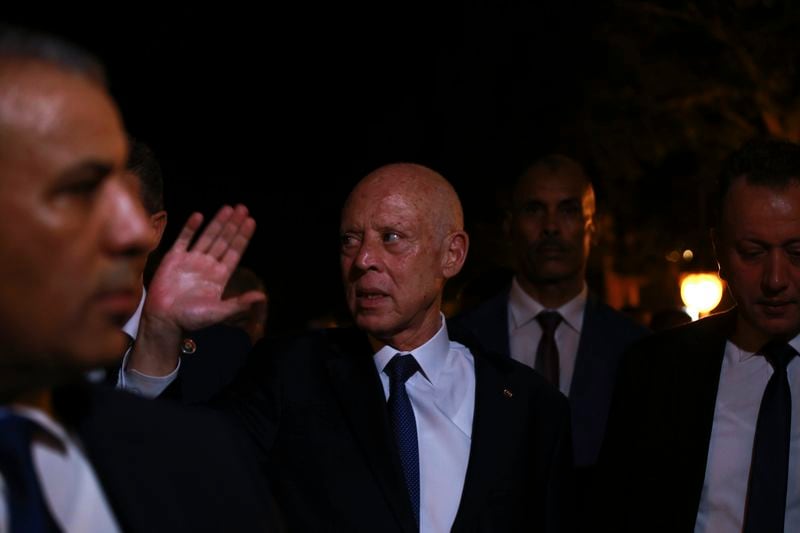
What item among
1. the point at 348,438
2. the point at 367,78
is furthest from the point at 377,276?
the point at 367,78

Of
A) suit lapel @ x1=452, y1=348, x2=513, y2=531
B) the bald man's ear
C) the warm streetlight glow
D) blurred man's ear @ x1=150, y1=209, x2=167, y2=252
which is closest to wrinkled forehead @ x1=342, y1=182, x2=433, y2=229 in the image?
the bald man's ear

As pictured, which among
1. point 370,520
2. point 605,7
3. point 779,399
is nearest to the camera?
point 370,520

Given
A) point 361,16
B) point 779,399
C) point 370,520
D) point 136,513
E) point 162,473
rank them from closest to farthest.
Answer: point 136,513, point 162,473, point 370,520, point 779,399, point 361,16

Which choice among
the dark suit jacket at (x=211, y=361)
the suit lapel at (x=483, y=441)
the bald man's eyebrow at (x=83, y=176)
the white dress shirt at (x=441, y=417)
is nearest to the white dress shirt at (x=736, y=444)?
the suit lapel at (x=483, y=441)

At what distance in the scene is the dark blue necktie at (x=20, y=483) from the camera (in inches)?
70.1

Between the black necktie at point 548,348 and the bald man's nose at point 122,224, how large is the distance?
155 inches

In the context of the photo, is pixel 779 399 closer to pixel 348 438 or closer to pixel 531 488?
pixel 531 488

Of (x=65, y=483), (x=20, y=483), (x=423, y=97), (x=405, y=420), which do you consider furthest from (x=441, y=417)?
(x=423, y=97)

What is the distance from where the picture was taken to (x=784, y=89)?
15422 mm

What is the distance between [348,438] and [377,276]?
0.59m

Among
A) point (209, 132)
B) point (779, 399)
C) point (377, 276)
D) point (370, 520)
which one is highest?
point (209, 132)

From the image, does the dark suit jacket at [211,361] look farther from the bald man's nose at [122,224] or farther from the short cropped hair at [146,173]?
the bald man's nose at [122,224]

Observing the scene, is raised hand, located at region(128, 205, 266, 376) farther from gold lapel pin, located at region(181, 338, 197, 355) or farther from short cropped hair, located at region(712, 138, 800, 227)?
short cropped hair, located at region(712, 138, 800, 227)

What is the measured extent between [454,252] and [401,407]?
72 cm
